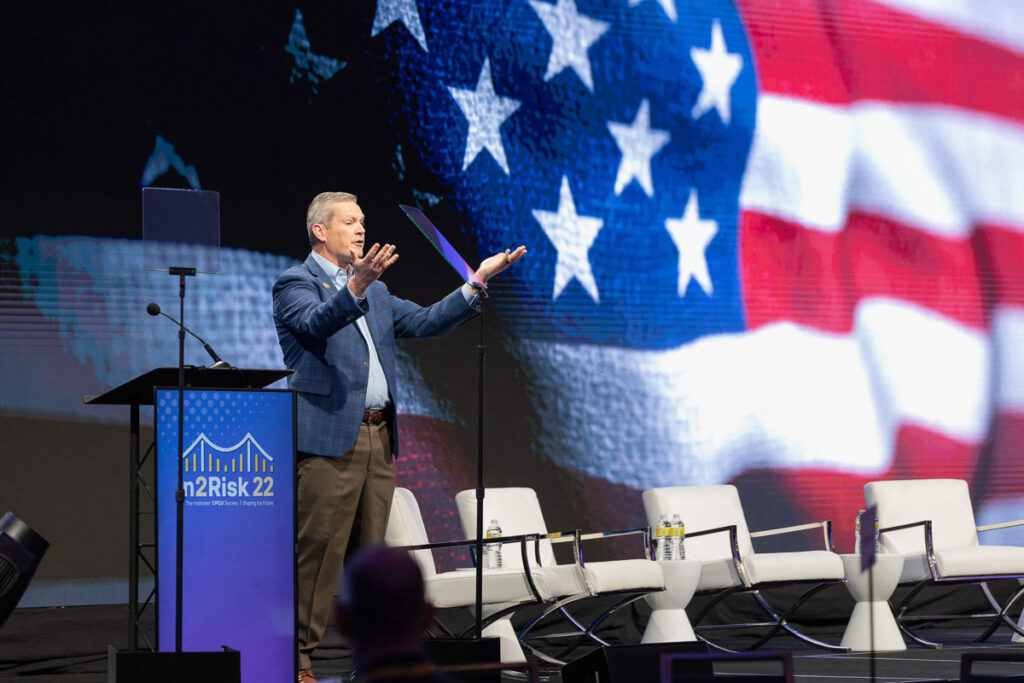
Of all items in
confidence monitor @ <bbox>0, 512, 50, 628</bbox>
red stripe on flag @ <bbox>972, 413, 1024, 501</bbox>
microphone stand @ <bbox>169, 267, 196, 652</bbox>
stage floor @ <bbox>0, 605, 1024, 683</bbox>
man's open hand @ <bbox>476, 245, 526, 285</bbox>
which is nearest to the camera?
confidence monitor @ <bbox>0, 512, 50, 628</bbox>

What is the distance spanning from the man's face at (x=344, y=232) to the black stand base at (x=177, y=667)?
5.69ft

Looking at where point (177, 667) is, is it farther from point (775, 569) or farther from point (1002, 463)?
point (1002, 463)

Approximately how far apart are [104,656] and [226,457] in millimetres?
2120

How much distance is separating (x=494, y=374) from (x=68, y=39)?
2.71 m

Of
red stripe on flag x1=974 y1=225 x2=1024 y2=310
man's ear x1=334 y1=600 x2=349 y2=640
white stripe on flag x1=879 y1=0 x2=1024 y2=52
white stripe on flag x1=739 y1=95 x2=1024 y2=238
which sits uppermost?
white stripe on flag x1=879 y1=0 x2=1024 y2=52

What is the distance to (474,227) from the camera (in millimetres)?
6680

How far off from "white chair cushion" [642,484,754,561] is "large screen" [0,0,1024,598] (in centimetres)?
68

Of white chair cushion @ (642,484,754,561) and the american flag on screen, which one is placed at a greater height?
the american flag on screen

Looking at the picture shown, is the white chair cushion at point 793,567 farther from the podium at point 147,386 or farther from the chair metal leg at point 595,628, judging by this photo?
the podium at point 147,386

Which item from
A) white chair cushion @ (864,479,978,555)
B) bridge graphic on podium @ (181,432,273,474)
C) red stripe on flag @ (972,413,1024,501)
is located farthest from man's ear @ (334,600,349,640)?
red stripe on flag @ (972,413,1024,501)

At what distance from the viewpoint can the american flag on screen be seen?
679cm

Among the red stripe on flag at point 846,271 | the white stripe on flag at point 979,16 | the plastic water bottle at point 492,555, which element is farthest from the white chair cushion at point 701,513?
the white stripe on flag at point 979,16

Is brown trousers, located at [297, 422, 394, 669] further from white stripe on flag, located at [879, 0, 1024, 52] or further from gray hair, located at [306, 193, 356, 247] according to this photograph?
white stripe on flag, located at [879, 0, 1024, 52]

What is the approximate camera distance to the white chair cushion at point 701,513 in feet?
20.0
